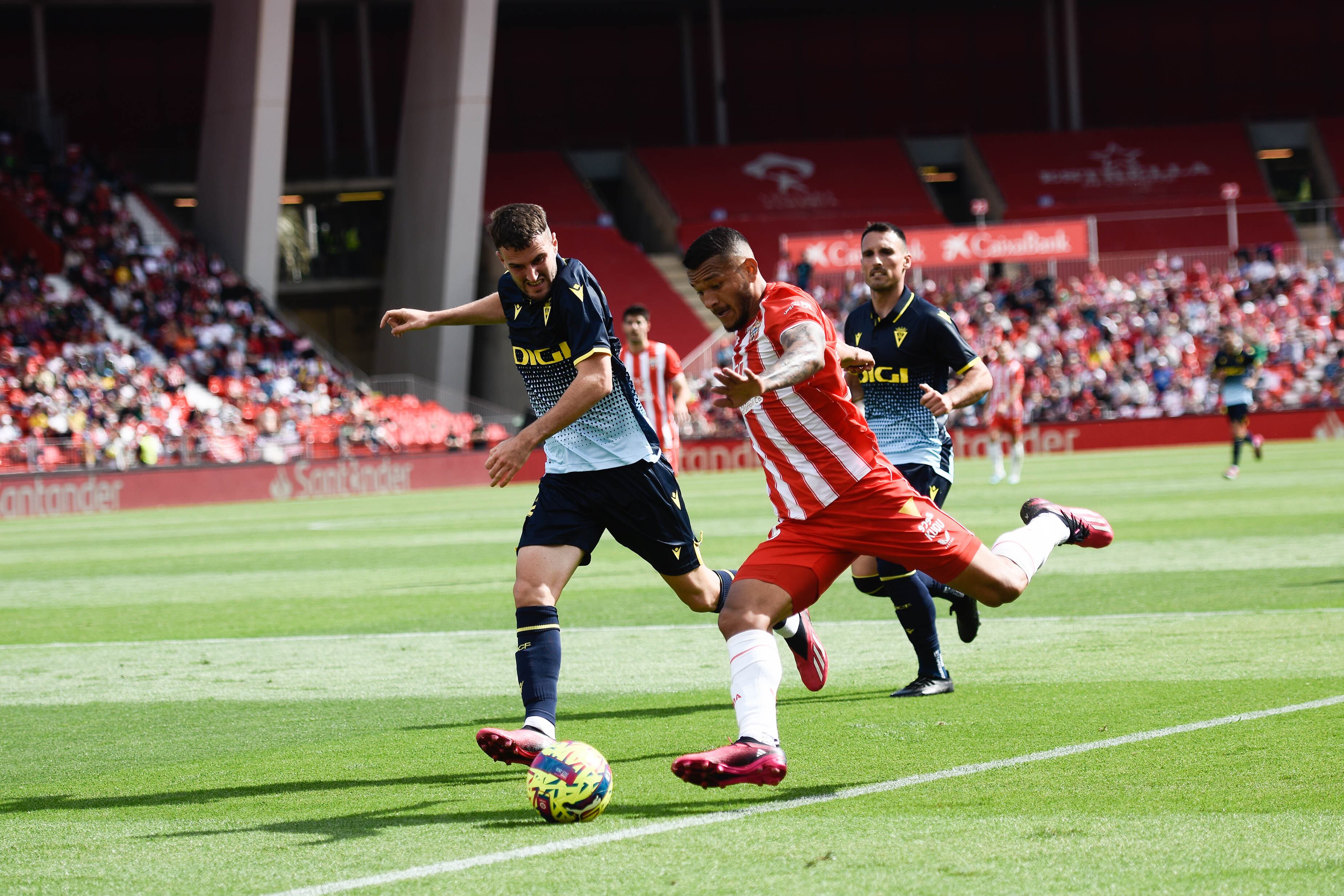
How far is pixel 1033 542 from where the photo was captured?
6.48m

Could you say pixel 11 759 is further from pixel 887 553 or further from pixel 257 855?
pixel 887 553


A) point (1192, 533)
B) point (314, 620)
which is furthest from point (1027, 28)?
point (314, 620)

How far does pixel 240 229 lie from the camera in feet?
144

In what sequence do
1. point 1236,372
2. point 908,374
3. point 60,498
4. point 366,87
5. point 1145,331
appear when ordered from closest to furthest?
point 908,374
point 1236,372
point 60,498
point 1145,331
point 366,87

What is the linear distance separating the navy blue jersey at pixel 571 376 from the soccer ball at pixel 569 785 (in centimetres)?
140

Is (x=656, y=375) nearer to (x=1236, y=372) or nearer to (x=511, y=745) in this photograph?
(x=511, y=745)

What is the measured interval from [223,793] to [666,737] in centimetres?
180

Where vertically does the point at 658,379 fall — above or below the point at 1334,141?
below

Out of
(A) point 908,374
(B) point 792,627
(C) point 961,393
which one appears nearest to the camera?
(B) point 792,627

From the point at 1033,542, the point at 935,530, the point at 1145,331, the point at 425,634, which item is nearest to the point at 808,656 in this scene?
the point at 1033,542

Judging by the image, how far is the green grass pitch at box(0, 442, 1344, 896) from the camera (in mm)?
4328

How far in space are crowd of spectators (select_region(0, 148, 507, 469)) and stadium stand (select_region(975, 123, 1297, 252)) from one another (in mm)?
24674

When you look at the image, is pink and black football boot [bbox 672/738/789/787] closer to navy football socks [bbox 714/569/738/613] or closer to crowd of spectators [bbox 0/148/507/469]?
navy football socks [bbox 714/569/738/613]

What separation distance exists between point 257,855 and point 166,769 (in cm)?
172
